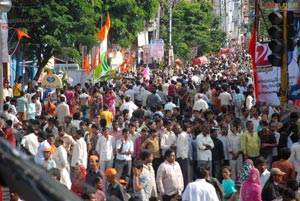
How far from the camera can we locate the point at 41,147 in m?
13.6

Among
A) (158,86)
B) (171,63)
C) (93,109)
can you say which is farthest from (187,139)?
(171,63)

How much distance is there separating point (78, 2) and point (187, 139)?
21.6 m

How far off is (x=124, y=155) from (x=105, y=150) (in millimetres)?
348

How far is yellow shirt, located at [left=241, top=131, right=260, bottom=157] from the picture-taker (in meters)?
15.5

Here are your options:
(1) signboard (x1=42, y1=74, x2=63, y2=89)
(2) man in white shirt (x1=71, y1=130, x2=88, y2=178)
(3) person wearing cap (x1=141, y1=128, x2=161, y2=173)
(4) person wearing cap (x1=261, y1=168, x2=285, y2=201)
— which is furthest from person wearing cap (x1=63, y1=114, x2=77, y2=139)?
(1) signboard (x1=42, y1=74, x2=63, y2=89)

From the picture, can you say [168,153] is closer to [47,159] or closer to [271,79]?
[47,159]

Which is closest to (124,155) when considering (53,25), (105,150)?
(105,150)

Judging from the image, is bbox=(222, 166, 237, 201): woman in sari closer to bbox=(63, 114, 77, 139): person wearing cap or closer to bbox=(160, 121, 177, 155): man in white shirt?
bbox=(160, 121, 177, 155): man in white shirt

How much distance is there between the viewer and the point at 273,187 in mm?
10352

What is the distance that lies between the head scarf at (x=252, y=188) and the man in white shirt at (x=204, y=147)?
4695 millimetres

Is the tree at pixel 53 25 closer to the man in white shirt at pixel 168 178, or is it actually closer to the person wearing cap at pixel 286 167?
the man in white shirt at pixel 168 178

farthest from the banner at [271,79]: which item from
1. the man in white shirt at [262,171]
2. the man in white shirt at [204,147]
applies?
the man in white shirt at [262,171]

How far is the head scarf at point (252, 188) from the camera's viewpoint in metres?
10.2

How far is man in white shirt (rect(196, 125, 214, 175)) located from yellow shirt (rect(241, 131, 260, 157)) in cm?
68
